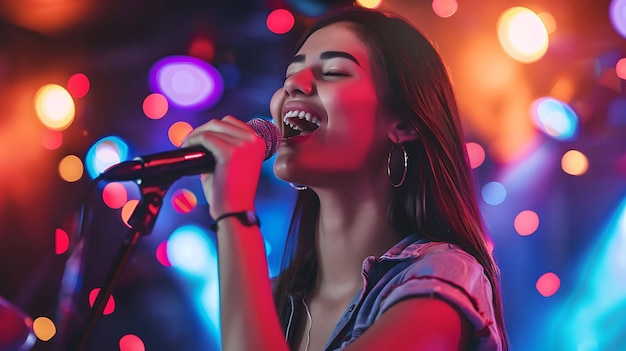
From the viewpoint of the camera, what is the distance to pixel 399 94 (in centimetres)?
138

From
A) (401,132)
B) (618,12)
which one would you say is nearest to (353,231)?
(401,132)

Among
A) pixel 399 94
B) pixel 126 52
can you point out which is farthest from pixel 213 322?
pixel 399 94

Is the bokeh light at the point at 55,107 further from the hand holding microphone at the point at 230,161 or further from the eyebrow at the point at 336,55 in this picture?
the hand holding microphone at the point at 230,161

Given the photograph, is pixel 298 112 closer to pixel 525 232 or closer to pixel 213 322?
pixel 525 232

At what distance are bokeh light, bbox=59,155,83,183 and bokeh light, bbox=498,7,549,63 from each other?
1.63 metres

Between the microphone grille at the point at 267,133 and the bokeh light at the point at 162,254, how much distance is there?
1.46 metres

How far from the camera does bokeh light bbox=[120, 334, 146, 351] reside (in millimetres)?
2527

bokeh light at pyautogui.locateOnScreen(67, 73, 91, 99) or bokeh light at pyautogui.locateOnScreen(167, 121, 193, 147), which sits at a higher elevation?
bokeh light at pyautogui.locateOnScreen(67, 73, 91, 99)

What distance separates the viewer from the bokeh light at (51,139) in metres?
2.44

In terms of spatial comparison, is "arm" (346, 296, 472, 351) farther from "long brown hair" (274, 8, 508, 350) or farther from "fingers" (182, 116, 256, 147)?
"fingers" (182, 116, 256, 147)

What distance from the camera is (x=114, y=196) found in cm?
255

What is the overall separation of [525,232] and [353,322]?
1.24 m

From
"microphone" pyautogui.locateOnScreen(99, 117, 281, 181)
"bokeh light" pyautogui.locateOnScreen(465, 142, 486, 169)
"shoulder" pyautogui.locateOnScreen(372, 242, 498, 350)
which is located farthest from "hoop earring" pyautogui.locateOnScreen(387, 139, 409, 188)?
"bokeh light" pyautogui.locateOnScreen(465, 142, 486, 169)

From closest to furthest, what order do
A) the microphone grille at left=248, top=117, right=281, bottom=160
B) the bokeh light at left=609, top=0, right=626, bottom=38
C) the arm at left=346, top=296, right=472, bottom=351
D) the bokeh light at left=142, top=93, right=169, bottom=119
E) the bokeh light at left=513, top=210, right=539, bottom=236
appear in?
1. the arm at left=346, top=296, right=472, bottom=351
2. the microphone grille at left=248, top=117, right=281, bottom=160
3. the bokeh light at left=609, top=0, right=626, bottom=38
4. the bokeh light at left=513, top=210, right=539, bottom=236
5. the bokeh light at left=142, top=93, right=169, bottom=119
